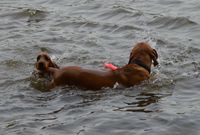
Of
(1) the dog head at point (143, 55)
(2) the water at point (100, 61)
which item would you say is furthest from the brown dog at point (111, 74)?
(2) the water at point (100, 61)

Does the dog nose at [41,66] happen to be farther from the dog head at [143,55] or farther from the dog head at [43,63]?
the dog head at [143,55]

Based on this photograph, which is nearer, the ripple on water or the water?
the water

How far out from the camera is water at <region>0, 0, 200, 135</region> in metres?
7.93

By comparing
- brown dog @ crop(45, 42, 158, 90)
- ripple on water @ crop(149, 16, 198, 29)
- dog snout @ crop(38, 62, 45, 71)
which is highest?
ripple on water @ crop(149, 16, 198, 29)

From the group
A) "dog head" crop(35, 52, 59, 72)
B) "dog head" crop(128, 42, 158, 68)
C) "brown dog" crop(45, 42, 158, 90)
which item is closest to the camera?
"brown dog" crop(45, 42, 158, 90)

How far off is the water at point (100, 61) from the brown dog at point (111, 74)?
0.14 meters

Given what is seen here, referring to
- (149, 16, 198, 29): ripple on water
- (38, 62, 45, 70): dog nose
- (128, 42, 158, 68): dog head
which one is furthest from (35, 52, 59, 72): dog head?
(149, 16, 198, 29): ripple on water

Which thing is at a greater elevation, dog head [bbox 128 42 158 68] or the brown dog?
dog head [bbox 128 42 158 68]

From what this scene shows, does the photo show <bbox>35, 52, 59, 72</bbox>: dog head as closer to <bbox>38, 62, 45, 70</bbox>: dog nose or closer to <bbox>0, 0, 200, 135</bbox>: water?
<bbox>38, 62, 45, 70</bbox>: dog nose

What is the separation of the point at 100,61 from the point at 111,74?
210 cm

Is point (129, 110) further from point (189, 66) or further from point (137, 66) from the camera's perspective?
point (189, 66)

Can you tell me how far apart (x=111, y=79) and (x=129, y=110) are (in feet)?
3.22

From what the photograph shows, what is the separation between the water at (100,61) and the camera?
7.93 m

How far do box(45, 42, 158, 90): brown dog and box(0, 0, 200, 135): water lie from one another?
14 centimetres
